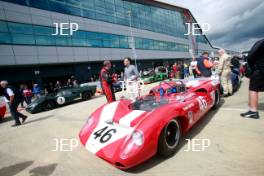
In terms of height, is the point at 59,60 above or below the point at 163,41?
below

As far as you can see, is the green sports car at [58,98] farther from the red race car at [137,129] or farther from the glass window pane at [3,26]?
the glass window pane at [3,26]

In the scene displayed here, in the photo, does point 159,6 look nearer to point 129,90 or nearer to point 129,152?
point 129,90

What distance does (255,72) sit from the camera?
126 inches

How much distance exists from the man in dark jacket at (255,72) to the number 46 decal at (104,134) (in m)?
2.92

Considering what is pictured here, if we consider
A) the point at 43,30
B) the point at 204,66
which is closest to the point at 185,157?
the point at 204,66

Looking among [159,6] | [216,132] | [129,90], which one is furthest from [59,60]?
[159,6]

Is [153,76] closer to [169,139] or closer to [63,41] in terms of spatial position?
[63,41]

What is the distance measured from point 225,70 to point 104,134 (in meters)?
4.58

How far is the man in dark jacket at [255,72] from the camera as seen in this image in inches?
122

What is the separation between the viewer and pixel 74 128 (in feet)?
13.5

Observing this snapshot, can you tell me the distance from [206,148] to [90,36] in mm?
21296

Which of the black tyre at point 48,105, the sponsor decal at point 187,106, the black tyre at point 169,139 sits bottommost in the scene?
the black tyre at point 48,105

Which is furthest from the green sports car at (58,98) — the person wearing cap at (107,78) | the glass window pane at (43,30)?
the glass window pane at (43,30)

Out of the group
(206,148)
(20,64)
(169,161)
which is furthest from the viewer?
(20,64)
